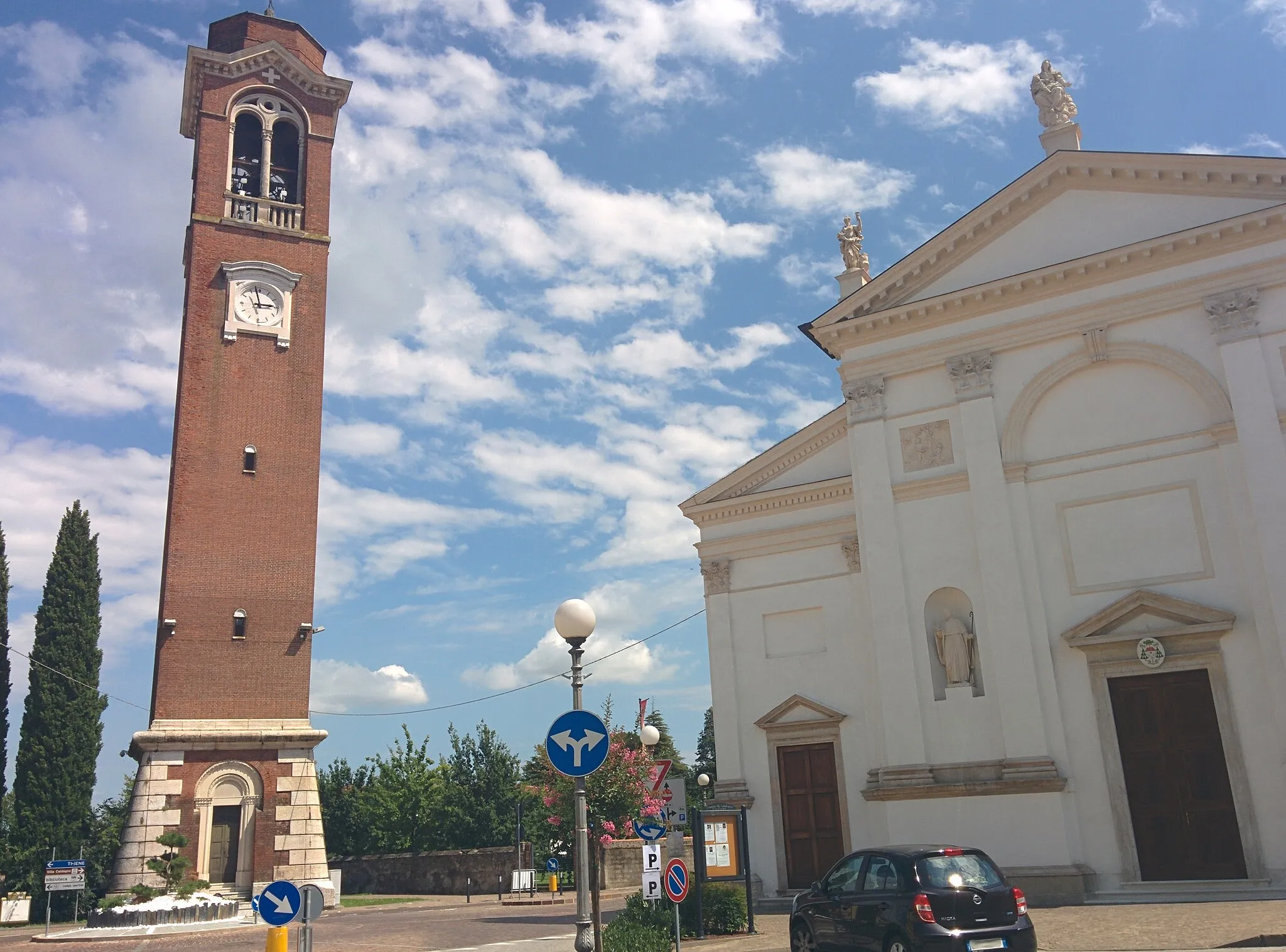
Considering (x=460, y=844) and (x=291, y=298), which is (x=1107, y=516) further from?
(x=460, y=844)

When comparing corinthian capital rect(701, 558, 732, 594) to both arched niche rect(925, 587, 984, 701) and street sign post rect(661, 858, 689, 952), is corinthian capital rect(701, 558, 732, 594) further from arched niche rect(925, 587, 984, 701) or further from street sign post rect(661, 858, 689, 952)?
street sign post rect(661, 858, 689, 952)

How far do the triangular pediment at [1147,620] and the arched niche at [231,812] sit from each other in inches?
897

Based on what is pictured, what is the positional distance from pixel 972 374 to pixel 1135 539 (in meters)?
4.73

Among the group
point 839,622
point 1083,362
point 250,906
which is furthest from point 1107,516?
point 250,906

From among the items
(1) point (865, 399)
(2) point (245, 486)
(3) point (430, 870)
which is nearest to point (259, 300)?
(2) point (245, 486)

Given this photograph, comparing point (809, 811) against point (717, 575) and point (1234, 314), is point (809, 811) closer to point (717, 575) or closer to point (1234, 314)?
point (717, 575)

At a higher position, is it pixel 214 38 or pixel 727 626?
pixel 214 38

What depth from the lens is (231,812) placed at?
28.9 meters

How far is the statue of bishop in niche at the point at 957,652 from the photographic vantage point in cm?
2055

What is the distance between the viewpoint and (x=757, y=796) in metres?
24.4

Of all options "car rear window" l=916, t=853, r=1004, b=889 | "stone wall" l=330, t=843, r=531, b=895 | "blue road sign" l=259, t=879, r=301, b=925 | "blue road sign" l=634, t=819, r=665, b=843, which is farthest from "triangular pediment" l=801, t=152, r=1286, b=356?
"stone wall" l=330, t=843, r=531, b=895

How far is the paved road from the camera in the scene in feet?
60.6

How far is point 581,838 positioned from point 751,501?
55.2 ft

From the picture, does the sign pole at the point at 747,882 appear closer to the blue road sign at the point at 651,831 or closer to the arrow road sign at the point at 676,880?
the blue road sign at the point at 651,831
